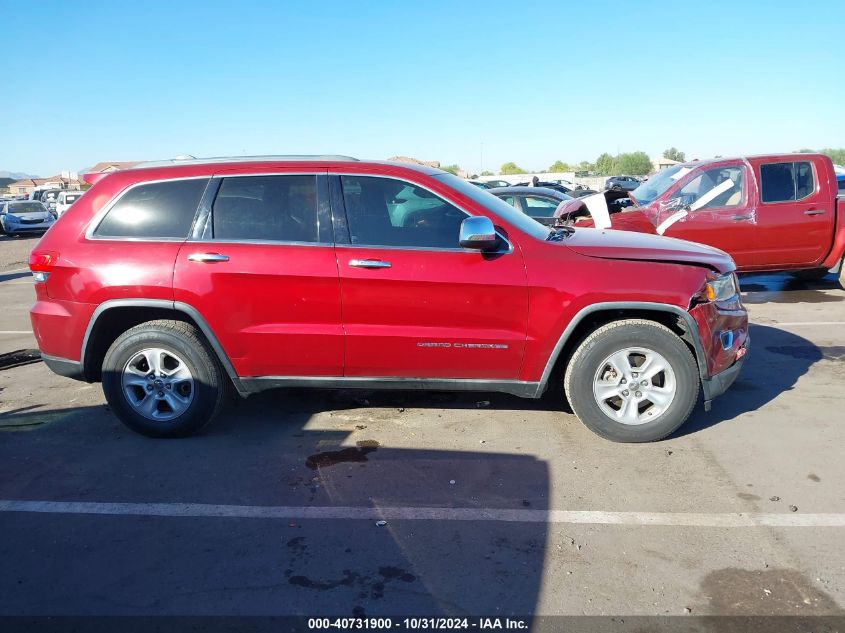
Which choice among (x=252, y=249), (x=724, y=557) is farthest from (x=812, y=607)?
(x=252, y=249)

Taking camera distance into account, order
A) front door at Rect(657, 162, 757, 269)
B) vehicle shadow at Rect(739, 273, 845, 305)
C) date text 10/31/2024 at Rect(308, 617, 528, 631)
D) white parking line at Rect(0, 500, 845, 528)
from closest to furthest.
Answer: date text 10/31/2024 at Rect(308, 617, 528, 631) → white parking line at Rect(0, 500, 845, 528) → front door at Rect(657, 162, 757, 269) → vehicle shadow at Rect(739, 273, 845, 305)

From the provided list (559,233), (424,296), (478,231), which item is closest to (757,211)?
(559,233)

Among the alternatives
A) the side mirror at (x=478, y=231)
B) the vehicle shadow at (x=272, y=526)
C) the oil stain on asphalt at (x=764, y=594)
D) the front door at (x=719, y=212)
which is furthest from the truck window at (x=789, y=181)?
the oil stain on asphalt at (x=764, y=594)

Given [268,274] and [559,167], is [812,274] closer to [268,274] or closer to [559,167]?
[268,274]

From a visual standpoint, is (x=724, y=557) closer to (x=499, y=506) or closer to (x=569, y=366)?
(x=499, y=506)

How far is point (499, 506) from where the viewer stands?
136 inches

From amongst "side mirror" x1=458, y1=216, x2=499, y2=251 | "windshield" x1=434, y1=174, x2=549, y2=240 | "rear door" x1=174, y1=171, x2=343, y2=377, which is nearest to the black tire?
"windshield" x1=434, y1=174, x2=549, y2=240

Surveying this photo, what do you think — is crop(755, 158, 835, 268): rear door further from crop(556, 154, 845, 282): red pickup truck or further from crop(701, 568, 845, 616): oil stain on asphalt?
crop(701, 568, 845, 616): oil stain on asphalt

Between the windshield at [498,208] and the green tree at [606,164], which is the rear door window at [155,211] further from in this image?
the green tree at [606,164]

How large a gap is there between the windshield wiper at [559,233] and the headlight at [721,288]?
967mm

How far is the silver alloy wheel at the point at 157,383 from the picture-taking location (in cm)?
432

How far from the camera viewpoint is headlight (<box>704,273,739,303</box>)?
4.08 metres

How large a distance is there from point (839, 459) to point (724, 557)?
4.94ft

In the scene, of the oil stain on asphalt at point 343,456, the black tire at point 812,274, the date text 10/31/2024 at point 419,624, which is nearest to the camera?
the date text 10/31/2024 at point 419,624
